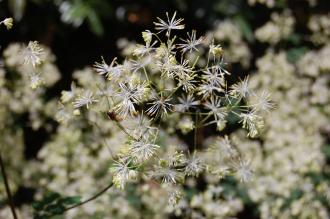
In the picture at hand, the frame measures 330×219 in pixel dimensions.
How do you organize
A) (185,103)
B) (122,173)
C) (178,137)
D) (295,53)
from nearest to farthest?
(122,173), (185,103), (178,137), (295,53)

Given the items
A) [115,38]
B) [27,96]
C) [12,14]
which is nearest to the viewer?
[27,96]

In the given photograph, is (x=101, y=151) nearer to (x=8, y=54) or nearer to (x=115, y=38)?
(x=8, y=54)

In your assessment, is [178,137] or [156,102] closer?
[156,102]

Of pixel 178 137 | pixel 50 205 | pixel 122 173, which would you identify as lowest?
pixel 178 137

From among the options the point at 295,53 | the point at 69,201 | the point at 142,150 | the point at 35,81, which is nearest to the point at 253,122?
the point at 142,150

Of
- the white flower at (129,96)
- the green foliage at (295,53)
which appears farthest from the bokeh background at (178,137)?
the white flower at (129,96)

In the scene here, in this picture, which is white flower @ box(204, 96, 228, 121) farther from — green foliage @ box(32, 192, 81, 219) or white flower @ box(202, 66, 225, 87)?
green foliage @ box(32, 192, 81, 219)

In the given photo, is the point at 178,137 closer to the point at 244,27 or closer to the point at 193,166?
the point at 244,27

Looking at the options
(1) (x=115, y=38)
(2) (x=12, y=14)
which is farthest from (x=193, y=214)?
(1) (x=115, y=38)
